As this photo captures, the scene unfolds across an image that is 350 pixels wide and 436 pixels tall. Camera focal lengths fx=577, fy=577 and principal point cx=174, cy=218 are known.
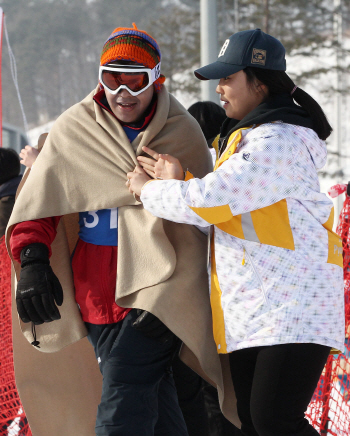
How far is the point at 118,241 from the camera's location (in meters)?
2.23

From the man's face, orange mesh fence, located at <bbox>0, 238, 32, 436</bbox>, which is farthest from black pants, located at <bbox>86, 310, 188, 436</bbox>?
orange mesh fence, located at <bbox>0, 238, 32, 436</bbox>

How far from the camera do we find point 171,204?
195cm

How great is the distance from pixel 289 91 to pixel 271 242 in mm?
598

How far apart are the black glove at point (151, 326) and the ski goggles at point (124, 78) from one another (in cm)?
86

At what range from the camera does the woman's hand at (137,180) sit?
6.96ft

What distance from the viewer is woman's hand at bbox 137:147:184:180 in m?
2.10

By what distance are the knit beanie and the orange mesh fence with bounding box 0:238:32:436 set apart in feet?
5.10

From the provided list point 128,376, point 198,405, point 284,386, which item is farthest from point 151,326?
point 198,405

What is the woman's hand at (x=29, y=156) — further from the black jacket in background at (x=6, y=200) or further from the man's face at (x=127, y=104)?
the black jacket in background at (x=6, y=200)

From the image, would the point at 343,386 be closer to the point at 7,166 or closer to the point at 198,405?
the point at 198,405

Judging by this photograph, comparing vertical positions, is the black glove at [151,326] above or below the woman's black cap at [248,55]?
below

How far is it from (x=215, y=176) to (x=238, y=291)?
416 mm

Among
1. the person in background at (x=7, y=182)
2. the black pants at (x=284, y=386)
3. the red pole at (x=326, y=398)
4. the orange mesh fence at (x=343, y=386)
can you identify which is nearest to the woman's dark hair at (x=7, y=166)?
the person in background at (x=7, y=182)

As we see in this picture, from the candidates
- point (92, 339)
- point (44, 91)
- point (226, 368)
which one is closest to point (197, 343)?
point (226, 368)
